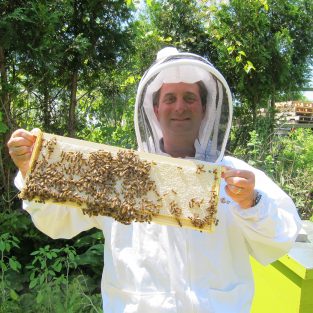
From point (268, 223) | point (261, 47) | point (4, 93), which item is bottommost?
point (268, 223)

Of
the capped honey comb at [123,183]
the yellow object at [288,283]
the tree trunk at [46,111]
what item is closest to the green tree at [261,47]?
the tree trunk at [46,111]

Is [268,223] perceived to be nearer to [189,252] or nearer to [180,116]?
[189,252]

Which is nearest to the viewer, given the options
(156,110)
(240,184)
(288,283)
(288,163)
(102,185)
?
(240,184)

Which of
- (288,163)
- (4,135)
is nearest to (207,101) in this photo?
(4,135)

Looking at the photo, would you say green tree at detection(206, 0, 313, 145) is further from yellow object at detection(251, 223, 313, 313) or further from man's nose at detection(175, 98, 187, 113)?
man's nose at detection(175, 98, 187, 113)

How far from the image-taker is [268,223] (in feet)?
4.69

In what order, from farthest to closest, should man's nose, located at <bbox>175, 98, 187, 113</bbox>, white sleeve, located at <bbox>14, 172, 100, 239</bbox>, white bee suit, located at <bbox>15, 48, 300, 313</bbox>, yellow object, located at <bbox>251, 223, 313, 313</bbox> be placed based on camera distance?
yellow object, located at <bbox>251, 223, 313, 313</bbox> → man's nose, located at <bbox>175, 98, 187, 113</bbox> → white sleeve, located at <bbox>14, 172, 100, 239</bbox> → white bee suit, located at <bbox>15, 48, 300, 313</bbox>

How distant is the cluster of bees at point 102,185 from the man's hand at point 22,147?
5 cm

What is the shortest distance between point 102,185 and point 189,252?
438mm

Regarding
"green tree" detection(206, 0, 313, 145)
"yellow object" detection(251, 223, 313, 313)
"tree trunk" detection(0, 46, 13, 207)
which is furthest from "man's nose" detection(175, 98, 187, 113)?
"green tree" detection(206, 0, 313, 145)

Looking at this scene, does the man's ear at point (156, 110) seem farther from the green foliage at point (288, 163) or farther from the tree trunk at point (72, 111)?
the green foliage at point (288, 163)

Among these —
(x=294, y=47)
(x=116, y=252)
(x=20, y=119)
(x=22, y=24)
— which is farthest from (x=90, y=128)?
(x=116, y=252)

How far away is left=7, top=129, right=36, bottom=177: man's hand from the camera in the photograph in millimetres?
1480

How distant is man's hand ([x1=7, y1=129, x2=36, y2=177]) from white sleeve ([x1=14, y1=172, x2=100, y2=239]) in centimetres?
8
